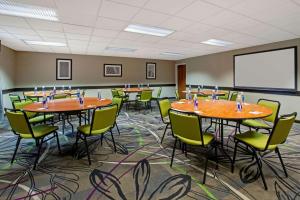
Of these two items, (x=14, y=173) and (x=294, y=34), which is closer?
(x=14, y=173)

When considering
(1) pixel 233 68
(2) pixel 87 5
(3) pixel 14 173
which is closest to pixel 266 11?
(2) pixel 87 5

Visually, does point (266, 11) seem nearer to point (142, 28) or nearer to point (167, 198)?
point (142, 28)

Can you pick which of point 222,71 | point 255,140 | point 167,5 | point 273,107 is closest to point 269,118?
point 273,107

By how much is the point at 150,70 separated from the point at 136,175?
7939 millimetres

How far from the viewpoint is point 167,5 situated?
2779 mm

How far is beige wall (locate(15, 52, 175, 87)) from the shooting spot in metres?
7.09

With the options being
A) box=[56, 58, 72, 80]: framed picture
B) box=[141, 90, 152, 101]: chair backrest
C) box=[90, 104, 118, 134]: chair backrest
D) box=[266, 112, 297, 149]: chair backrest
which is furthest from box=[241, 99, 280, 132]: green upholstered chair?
box=[56, 58, 72, 80]: framed picture

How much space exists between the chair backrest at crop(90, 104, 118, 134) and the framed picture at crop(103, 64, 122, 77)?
20.7 feet

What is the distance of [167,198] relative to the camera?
177 centimetres

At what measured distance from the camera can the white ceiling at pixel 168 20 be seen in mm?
2740

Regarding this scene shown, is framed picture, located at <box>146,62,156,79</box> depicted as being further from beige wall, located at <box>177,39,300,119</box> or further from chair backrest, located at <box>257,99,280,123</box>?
chair backrest, located at <box>257,99,280,123</box>

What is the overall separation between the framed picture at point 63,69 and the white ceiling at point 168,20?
2.75 metres

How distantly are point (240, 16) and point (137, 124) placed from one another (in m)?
A: 3.28

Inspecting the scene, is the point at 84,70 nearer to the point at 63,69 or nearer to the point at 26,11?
the point at 63,69
